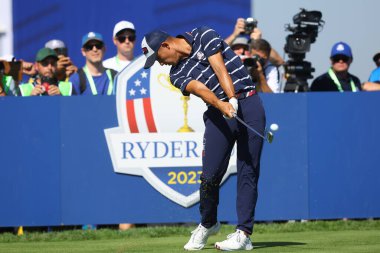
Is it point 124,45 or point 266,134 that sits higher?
point 124,45

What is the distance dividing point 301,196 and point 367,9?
13.7 ft

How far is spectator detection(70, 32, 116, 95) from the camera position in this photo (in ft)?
41.7

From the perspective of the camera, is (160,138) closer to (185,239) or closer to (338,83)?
(185,239)

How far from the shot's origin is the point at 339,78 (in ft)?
42.7

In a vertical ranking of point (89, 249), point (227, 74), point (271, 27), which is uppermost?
point (271, 27)

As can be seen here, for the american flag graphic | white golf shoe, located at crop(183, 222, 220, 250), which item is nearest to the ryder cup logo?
the american flag graphic

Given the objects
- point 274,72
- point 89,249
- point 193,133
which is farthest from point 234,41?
point 89,249

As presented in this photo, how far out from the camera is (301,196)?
483 inches

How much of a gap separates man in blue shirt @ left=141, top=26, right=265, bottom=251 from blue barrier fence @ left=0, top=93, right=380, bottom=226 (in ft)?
9.54

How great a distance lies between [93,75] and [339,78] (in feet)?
9.59

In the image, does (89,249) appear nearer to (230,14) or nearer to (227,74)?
(227,74)

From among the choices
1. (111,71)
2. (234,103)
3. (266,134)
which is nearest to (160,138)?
(111,71)

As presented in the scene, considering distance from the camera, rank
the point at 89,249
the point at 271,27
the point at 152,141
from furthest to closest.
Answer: the point at 271,27 < the point at 152,141 < the point at 89,249

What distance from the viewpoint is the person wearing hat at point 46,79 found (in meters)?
12.7
